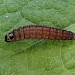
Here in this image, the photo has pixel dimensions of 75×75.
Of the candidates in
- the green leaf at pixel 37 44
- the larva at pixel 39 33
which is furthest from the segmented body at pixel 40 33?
the green leaf at pixel 37 44

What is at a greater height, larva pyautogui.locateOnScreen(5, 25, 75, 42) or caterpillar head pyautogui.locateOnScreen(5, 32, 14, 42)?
larva pyautogui.locateOnScreen(5, 25, 75, 42)

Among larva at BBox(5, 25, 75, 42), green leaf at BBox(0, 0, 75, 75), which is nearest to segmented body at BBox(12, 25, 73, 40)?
larva at BBox(5, 25, 75, 42)

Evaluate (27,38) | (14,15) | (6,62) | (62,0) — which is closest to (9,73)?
(6,62)

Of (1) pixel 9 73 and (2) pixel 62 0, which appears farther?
(2) pixel 62 0

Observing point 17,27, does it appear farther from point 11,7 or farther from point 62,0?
point 62,0

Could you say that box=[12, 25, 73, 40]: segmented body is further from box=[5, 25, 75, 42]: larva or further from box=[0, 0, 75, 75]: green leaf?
box=[0, 0, 75, 75]: green leaf

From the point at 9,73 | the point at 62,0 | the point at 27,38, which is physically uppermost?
the point at 62,0

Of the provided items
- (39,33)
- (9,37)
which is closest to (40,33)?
(39,33)
